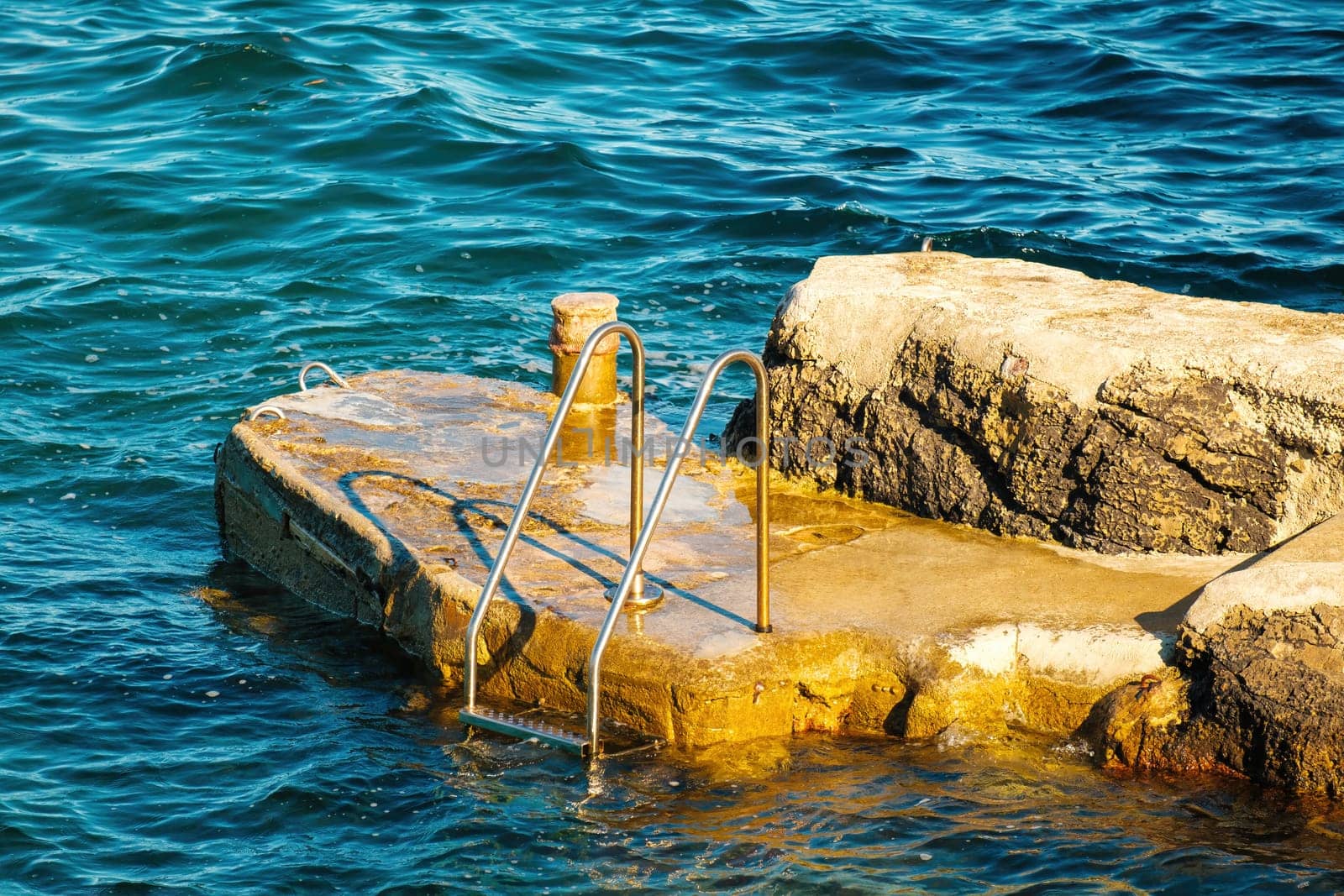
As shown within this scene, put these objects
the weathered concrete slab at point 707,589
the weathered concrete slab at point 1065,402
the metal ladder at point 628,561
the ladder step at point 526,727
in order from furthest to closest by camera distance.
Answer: the weathered concrete slab at point 1065,402
the weathered concrete slab at point 707,589
the ladder step at point 526,727
the metal ladder at point 628,561

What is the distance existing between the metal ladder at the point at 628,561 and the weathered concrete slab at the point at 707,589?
7.1 inches

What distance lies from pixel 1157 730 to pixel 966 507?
59.8 inches

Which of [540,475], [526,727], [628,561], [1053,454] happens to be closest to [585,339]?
[540,475]

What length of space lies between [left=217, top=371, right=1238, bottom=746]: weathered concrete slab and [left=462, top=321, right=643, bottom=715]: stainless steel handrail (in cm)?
19

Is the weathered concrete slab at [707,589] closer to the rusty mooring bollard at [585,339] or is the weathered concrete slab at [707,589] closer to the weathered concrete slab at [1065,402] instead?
the weathered concrete slab at [1065,402]

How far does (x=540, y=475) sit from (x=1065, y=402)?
2.24 meters

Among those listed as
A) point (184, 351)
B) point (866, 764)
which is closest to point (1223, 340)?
point (866, 764)

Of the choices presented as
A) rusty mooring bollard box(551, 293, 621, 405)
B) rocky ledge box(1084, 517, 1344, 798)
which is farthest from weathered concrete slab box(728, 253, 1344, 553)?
rusty mooring bollard box(551, 293, 621, 405)

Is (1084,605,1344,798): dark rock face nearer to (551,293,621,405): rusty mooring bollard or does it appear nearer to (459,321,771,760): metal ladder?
(459,321,771,760): metal ladder

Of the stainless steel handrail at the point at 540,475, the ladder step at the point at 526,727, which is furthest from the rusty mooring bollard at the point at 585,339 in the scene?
the ladder step at the point at 526,727

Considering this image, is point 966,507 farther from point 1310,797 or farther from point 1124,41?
point 1124,41

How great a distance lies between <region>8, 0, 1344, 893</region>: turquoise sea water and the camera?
16.8ft

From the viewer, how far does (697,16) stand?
2075 cm

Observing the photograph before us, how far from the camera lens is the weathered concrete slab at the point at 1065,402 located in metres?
5.89
